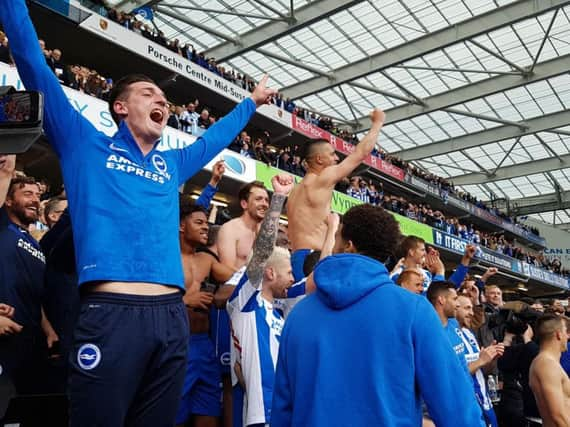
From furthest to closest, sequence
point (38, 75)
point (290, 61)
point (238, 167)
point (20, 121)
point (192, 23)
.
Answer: point (290, 61) < point (192, 23) < point (238, 167) < point (38, 75) < point (20, 121)

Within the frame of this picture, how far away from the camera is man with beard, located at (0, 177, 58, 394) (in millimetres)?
2877

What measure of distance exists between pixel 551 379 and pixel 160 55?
14.0 metres

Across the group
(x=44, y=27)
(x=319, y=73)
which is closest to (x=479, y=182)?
(x=319, y=73)

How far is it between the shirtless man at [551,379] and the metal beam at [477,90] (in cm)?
1971

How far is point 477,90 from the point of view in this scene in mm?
24047

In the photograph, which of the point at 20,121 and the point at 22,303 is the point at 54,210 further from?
the point at 20,121

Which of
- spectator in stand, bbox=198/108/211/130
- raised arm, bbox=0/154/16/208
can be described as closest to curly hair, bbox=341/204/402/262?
raised arm, bbox=0/154/16/208

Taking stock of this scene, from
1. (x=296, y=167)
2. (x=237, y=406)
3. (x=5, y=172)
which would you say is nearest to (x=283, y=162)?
(x=296, y=167)

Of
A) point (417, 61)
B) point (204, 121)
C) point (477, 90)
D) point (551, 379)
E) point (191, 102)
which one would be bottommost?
point (551, 379)

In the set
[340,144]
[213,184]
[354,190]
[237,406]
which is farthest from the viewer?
[340,144]

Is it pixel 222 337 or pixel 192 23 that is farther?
pixel 192 23

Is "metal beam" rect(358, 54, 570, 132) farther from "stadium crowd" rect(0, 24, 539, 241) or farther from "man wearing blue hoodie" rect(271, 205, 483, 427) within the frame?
"man wearing blue hoodie" rect(271, 205, 483, 427)

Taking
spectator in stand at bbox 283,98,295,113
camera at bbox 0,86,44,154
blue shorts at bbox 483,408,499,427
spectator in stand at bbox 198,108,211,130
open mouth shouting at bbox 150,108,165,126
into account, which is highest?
spectator in stand at bbox 283,98,295,113

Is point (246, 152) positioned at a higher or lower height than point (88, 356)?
higher
